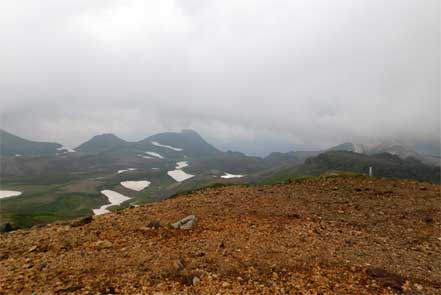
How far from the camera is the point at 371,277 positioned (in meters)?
10.4

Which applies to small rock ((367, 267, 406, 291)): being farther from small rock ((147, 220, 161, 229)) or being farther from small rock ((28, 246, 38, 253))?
small rock ((28, 246, 38, 253))

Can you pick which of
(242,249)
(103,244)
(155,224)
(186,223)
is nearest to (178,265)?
(242,249)

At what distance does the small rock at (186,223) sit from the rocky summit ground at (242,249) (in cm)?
24

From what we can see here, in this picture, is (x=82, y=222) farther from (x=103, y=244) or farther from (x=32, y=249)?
(x=103, y=244)

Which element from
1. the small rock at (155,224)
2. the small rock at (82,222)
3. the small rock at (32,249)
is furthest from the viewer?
the small rock at (82,222)

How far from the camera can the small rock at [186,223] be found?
14.3 metres

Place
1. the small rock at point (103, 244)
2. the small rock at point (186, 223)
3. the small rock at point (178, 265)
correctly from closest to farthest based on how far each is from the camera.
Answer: the small rock at point (178, 265), the small rock at point (103, 244), the small rock at point (186, 223)

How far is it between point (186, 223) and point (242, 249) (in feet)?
11.4

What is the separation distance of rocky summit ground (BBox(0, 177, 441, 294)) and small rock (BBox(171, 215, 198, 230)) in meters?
0.24

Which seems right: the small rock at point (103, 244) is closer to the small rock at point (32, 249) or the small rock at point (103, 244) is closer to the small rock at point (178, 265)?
the small rock at point (32, 249)

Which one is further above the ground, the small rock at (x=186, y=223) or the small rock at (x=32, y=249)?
the small rock at (x=186, y=223)

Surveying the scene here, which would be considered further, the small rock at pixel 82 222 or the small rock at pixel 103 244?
the small rock at pixel 82 222

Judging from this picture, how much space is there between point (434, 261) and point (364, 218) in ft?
14.0

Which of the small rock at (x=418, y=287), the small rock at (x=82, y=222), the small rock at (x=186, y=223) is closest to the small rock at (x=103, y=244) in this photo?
the small rock at (x=186, y=223)
